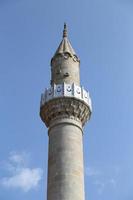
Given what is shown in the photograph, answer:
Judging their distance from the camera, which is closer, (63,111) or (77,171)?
(77,171)

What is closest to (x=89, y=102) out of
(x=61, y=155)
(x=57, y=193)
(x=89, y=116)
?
(x=89, y=116)

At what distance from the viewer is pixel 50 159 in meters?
19.0

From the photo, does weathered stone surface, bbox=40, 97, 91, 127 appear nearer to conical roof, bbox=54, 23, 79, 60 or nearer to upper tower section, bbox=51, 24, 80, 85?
upper tower section, bbox=51, 24, 80, 85

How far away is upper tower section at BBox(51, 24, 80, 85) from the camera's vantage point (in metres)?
21.4

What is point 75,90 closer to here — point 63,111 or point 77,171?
point 63,111

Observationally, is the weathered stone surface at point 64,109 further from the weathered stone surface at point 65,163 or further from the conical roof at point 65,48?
the conical roof at point 65,48

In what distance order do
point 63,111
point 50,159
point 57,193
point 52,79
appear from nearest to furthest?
point 57,193, point 50,159, point 63,111, point 52,79

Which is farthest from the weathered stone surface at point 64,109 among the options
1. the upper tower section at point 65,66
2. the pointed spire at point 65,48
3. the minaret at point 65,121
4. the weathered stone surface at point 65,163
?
the pointed spire at point 65,48

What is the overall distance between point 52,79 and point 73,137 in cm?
355

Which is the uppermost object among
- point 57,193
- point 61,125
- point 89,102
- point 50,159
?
point 89,102

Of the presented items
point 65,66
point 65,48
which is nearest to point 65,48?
point 65,48

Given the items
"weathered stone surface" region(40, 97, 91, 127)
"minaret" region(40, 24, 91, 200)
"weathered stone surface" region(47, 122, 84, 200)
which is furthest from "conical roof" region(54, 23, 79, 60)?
"weathered stone surface" region(47, 122, 84, 200)

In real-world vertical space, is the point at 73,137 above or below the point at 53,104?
below

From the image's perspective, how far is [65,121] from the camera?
19922 mm
